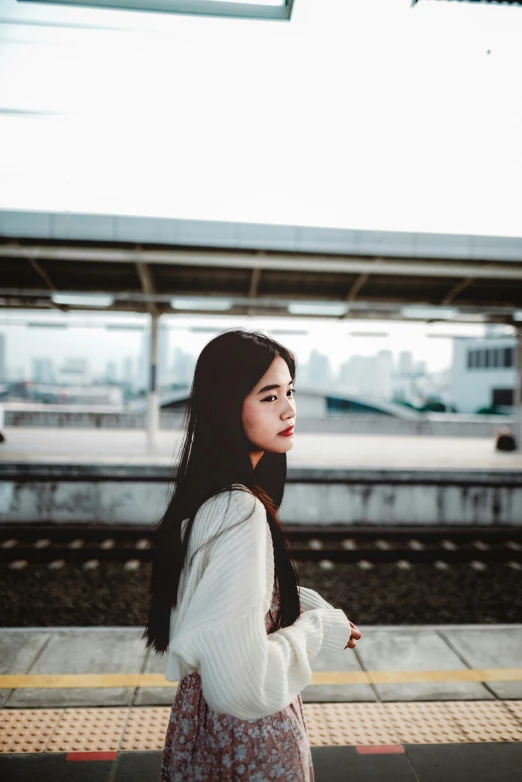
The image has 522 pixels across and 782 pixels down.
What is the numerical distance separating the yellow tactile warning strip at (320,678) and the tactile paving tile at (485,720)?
274 millimetres

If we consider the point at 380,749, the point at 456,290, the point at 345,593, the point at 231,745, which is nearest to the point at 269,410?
the point at 231,745

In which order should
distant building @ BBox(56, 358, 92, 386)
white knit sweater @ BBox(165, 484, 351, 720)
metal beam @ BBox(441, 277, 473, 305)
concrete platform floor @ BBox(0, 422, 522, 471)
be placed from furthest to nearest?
distant building @ BBox(56, 358, 92, 386)
metal beam @ BBox(441, 277, 473, 305)
concrete platform floor @ BBox(0, 422, 522, 471)
white knit sweater @ BBox(165, 484, 351, 720)

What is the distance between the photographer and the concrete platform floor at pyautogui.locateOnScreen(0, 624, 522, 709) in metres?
2.93

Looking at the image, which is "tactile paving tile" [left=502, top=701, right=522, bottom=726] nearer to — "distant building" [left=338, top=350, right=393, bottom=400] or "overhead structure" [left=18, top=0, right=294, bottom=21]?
"overhead structure" [left=18, top=0, right=294, bottom=21]

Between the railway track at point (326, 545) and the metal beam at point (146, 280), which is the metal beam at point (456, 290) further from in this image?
the metal beam at point (146, 280)

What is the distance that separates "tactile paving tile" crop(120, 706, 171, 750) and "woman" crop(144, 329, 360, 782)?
4.50 ft

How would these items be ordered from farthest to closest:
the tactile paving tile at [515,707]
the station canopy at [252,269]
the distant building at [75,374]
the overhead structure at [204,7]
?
the distant building at [75,374] < the station canopy at [252,269] < the tactile paving tile at [515,707] < the overhead structure at [204,7]

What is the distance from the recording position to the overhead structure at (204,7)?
1.94 m

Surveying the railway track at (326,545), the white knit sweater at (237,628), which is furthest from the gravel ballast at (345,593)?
the white knit sweater at (237,628)

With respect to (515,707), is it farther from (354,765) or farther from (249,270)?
(249,270)

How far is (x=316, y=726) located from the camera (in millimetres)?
2652

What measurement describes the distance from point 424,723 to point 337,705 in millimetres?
470

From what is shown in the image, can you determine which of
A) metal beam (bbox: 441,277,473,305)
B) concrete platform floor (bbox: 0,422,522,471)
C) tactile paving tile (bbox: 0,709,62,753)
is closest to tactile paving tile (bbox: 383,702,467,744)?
tactile paving tile (bbox: 0,709,62,753)

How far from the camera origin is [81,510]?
695cm
